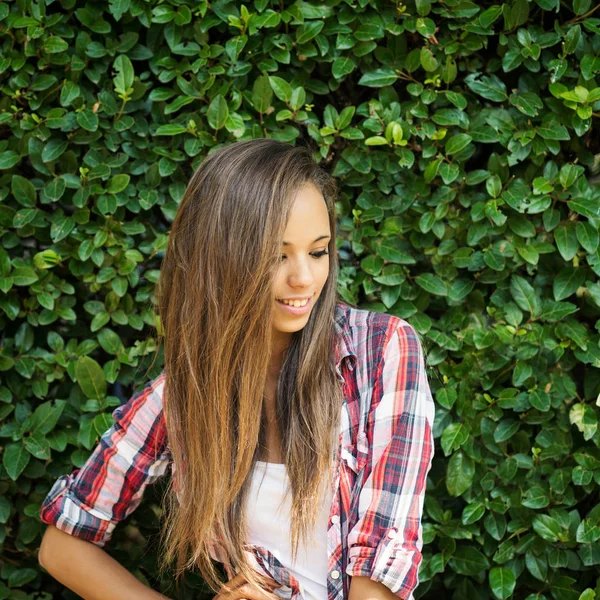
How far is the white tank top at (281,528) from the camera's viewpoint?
1.88 m

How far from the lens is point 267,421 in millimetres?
1981

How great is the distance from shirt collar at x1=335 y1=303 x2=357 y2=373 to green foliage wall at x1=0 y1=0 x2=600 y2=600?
188 mm

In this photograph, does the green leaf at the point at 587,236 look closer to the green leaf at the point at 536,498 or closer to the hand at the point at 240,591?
the green leaf at the point at 536,498

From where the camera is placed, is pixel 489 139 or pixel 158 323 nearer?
pixel 489 139

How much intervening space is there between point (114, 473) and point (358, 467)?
632 mm

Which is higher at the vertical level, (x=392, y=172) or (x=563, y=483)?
(x=392, y=172)

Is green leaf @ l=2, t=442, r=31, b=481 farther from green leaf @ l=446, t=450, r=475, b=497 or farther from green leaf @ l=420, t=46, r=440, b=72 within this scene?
green leaf @ l=420, t=46, r=440, b=72

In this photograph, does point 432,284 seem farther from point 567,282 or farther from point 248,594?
point 248,594

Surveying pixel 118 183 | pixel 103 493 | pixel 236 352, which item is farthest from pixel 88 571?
pixel 118 183

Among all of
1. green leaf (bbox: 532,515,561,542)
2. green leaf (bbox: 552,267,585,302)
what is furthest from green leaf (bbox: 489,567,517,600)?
green leaf (bbox: 552,267,585,302)

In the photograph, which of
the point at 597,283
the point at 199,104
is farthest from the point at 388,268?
the point at 199,104

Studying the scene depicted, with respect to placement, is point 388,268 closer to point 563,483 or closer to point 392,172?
point 392,172

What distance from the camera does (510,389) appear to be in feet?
6.69

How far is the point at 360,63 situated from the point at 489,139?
415 mm
